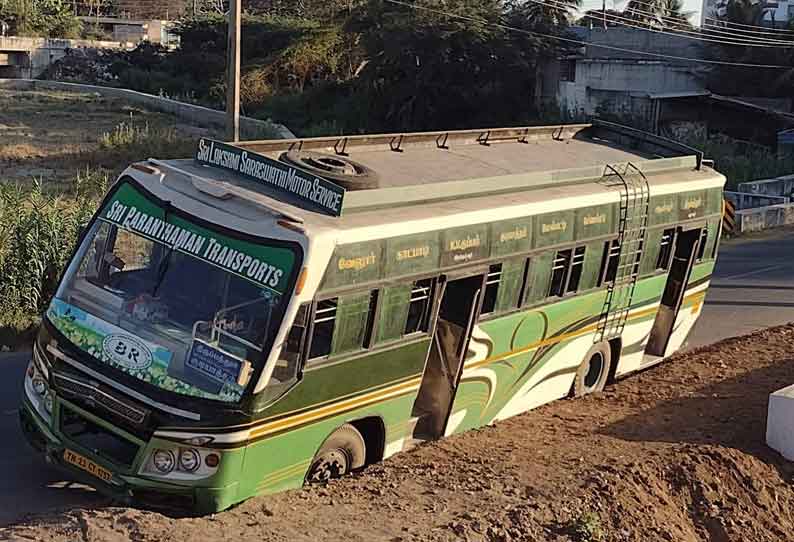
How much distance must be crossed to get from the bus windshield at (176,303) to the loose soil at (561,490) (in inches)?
42.8

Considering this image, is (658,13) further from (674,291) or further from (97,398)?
(97,398)

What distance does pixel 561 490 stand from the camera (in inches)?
354

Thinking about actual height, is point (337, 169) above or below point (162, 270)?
above

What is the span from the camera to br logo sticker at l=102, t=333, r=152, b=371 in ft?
26.2

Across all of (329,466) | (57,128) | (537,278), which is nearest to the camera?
(329,466)

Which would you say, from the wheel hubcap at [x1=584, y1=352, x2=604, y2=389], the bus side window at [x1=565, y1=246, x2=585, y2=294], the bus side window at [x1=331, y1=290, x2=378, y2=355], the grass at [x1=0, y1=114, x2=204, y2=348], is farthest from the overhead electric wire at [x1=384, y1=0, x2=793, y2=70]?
the bus side window at [x1=331, y1=290, x2=378, y2=355]

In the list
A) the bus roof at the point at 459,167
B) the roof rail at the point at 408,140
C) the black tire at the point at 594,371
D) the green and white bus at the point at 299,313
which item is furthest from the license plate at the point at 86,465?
the black tire at the point at 594,371

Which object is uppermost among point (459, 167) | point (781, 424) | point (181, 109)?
point (459, 167)

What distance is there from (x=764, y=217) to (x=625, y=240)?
59.7 feet

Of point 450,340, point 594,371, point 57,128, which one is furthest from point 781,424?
point 57,128

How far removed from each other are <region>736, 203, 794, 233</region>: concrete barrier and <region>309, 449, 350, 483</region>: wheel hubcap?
21.2 metres

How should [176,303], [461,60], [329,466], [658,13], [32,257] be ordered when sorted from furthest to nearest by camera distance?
[658,13] → [461,60] → [32,257] → [329,466] → [176,303]

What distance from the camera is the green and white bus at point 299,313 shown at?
7.80 m

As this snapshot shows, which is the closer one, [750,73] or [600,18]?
[750,73]
